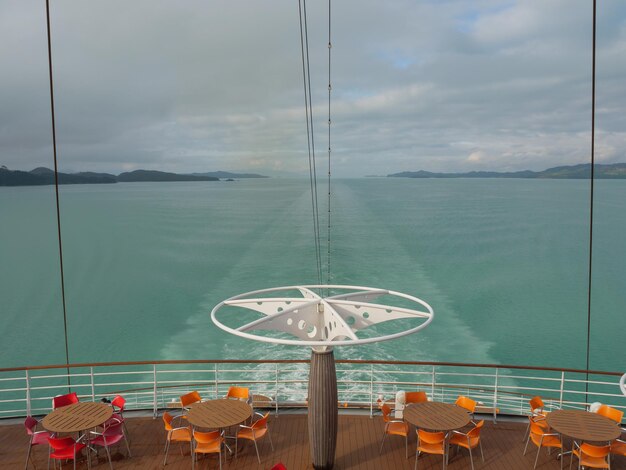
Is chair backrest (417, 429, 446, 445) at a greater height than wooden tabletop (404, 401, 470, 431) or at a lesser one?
lesser

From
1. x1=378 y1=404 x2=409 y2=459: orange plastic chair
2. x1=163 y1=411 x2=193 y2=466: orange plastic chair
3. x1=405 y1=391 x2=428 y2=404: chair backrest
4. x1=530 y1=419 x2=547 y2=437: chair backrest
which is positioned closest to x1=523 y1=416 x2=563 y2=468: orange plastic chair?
x1=530 y1=419 x2=547 y2=437: chair backrest

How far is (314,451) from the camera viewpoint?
5.23 meters

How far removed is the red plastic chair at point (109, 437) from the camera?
5.48m

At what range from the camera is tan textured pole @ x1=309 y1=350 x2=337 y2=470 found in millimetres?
4961

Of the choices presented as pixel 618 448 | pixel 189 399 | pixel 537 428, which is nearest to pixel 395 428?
pixel 537 428

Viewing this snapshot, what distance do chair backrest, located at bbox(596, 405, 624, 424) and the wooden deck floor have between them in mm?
483

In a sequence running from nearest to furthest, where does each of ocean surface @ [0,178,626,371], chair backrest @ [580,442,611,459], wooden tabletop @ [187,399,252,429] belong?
1. chair backrest @ [580,442,611,459]
2. wooden tabletop @ [187,399,252,429]
3. ocean surface @ [0,178,626,371]

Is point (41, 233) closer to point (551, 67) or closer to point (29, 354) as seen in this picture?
point (29, 354)

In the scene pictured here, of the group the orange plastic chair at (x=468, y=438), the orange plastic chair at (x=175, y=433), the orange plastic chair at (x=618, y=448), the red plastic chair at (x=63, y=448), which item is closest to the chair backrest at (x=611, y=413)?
the orange plastic chair at (x=618, y=448)

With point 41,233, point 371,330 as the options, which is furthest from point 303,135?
point 41,233

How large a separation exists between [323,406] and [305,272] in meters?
37.4

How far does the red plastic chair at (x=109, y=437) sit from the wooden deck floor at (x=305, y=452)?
0.84 ft

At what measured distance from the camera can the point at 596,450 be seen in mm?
4992

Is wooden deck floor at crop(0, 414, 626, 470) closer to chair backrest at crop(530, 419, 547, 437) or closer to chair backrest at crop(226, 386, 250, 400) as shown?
chair backrest at crop(530, 419, 547, 437)
